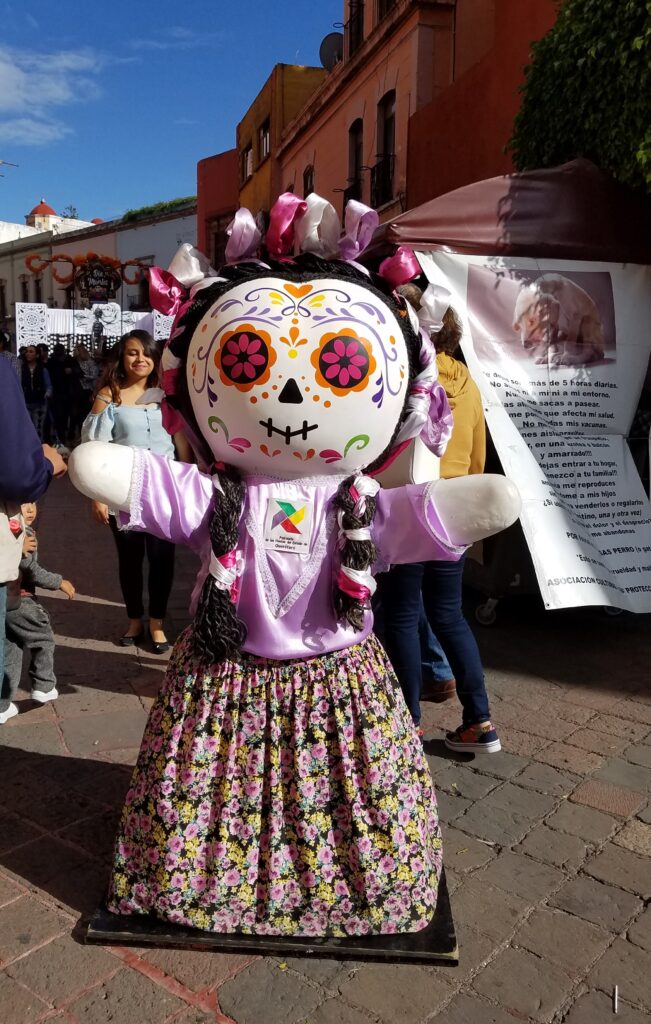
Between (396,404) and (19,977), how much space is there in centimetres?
171

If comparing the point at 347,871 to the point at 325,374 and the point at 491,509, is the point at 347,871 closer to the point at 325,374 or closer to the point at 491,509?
the point at 491,509

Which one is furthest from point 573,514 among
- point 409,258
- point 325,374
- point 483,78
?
point 483,78

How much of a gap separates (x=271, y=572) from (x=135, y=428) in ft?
7.47

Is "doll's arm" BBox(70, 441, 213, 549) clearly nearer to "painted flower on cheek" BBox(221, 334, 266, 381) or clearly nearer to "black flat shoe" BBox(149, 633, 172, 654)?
"painted flower on cheek" BBox(221, 334, 266, 381)

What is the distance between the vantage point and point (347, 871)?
212 centimetres

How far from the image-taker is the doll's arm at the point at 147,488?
201 cm

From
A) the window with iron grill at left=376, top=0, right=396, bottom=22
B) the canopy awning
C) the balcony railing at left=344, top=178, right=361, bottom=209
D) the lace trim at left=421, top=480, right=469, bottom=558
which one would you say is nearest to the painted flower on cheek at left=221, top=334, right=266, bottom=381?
the lace trim at left=421, top=480, right=469, bottom=558

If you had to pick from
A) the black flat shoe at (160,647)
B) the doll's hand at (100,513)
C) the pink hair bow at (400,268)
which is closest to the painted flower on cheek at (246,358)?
the pink hair bow at (400,268)

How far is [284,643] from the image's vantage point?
83.4 inches

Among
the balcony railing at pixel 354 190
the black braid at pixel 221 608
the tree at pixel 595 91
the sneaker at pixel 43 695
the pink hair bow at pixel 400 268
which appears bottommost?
the sneaker at pixel 43 695

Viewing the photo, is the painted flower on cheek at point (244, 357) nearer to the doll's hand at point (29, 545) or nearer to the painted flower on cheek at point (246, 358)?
the painted flower on cheek at point (246, 358)

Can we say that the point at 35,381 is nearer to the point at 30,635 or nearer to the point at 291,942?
the point at 30,635

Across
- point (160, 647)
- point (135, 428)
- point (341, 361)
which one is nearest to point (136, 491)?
point (341, 361)

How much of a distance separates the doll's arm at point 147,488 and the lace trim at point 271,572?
0.46 ft
